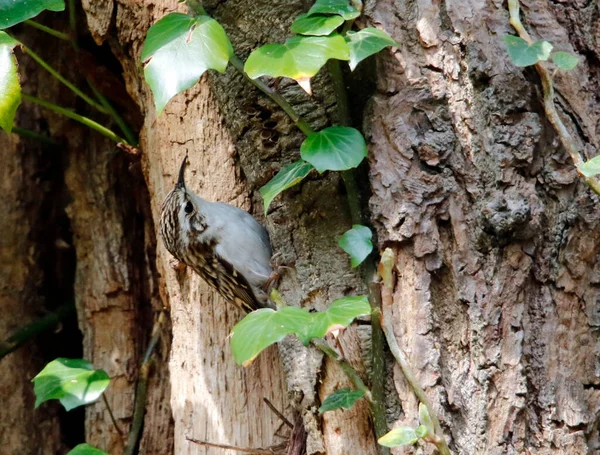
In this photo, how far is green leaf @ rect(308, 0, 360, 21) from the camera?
1.86 metres

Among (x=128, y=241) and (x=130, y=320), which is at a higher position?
(x=128, y=241)

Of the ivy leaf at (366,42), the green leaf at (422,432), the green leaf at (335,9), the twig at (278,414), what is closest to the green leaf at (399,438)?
the green leaf at (422,432)

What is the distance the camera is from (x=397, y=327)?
185 centimetres

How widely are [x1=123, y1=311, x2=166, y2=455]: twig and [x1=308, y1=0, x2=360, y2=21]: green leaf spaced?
1.50 metres

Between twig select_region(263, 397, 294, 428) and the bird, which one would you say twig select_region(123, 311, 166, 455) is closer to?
the bird

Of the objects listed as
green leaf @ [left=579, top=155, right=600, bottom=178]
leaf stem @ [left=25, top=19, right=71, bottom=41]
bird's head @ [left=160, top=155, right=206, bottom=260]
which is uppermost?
leaf stem @ [left=25, top=19, right=71, bottom=41]

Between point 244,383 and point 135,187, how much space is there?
1.10 metres

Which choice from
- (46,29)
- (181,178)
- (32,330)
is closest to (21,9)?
(46,29)

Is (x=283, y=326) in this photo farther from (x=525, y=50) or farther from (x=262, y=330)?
(x=525, y=50)

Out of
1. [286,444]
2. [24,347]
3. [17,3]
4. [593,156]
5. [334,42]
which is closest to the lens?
[334,42]

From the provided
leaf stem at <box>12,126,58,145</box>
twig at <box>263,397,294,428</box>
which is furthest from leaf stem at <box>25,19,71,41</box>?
twig at <box>263,397,294,428</box>

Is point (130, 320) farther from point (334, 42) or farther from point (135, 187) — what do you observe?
point (334, 42)

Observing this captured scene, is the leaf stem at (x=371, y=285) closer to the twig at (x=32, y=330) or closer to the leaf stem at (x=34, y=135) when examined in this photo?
the leaf stem at (x=34, y=135)

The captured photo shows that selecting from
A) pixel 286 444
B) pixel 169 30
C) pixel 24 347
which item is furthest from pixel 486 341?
pixel 24 347
